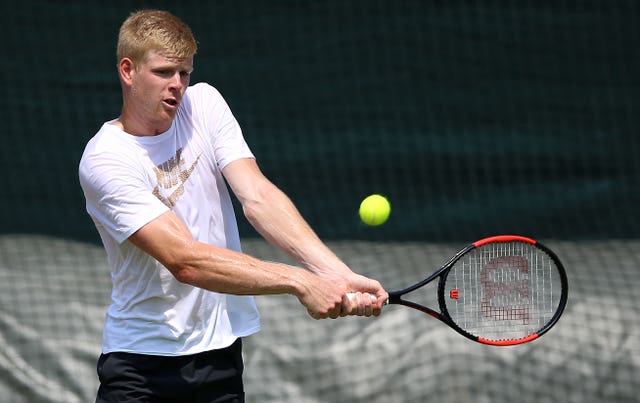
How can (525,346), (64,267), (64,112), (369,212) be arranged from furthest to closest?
(64,112), (64,267), (525,346), (369,212)

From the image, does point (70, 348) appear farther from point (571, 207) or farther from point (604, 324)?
point (571, 207)

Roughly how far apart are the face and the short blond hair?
0.06ft

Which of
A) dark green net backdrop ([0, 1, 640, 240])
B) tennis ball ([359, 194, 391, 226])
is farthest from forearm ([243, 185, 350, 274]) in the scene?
dark green net backdrop ([0, 1, 640, 240])

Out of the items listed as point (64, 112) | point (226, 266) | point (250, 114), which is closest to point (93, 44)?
point (64, 112)

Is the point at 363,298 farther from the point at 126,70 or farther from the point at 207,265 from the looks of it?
the point at 126,70

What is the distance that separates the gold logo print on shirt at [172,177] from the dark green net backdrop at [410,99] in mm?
2887

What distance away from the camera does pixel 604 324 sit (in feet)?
15.8

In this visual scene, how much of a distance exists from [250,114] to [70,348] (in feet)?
5.98

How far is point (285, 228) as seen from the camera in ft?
9.62

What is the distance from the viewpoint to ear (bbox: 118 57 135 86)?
2.84 metres

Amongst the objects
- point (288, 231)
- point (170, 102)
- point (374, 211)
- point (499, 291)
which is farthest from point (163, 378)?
point (374, 211)

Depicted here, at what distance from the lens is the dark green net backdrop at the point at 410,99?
19.1 ft

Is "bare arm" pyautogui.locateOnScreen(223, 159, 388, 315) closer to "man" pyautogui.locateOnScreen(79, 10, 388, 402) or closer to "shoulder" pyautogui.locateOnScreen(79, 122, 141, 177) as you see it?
"man" pyautogui.locateOnScreen(79, 10, 388, 402)

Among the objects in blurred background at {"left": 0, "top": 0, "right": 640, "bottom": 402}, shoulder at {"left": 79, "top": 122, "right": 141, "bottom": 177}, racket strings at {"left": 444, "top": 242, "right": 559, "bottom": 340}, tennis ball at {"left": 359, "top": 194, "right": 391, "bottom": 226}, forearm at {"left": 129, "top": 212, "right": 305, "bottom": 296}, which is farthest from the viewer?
blurred background at {"left": 0, "top": 0, "right": 640, "bottom": 402}
